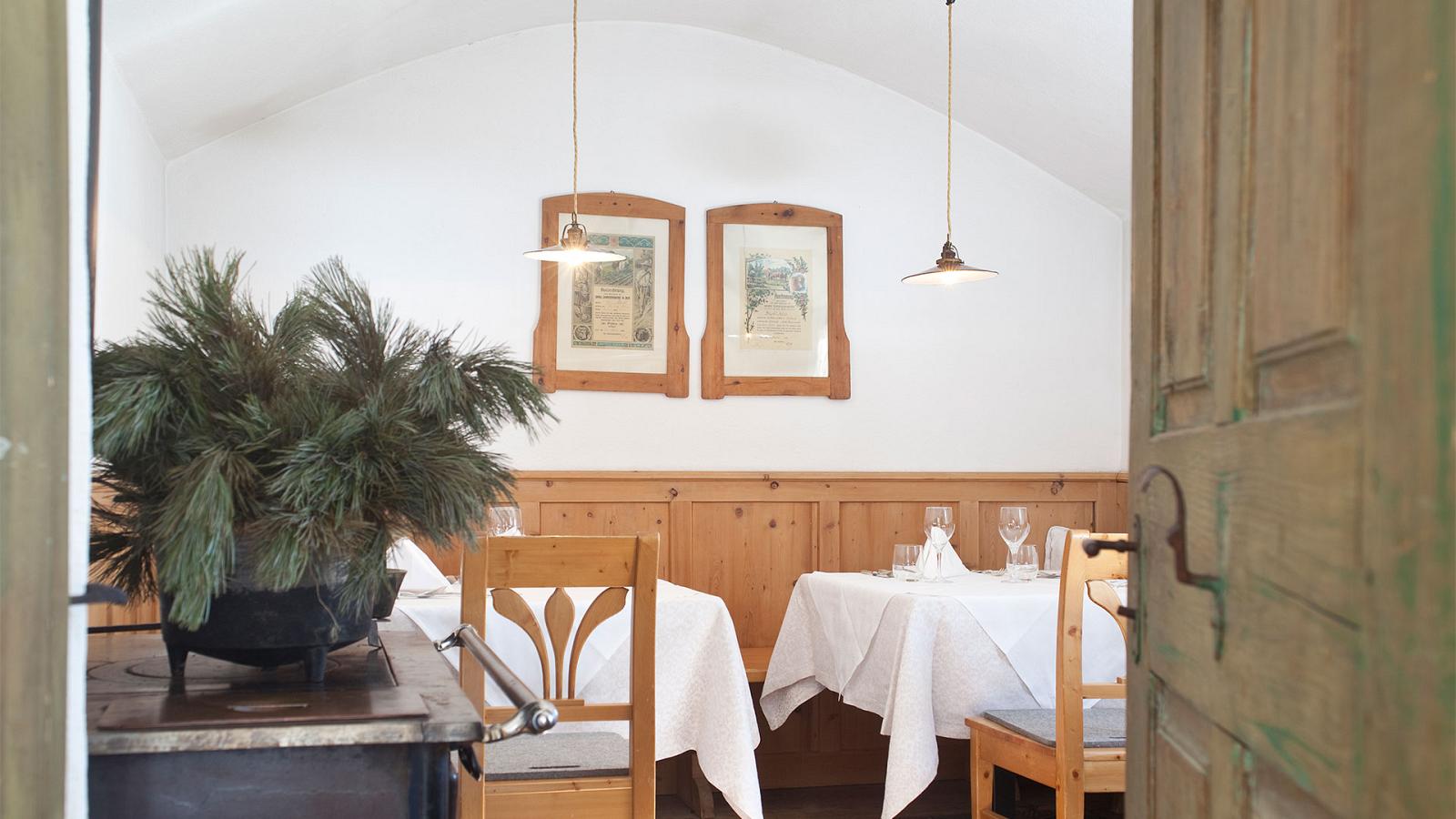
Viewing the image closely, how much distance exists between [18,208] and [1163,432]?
3.37ft

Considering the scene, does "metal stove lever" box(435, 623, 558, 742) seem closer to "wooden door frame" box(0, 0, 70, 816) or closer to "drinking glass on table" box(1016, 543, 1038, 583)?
"wooden door frame" box(0, 0, 70, 816)

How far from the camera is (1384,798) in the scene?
0.75 metres

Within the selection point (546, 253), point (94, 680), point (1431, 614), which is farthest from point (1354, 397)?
point (546, 253)

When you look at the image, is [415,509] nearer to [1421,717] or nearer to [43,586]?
[43,586]

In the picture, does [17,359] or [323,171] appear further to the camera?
[323,171]

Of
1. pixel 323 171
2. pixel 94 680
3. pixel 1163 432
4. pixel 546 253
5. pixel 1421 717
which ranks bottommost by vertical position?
pixel 94 680

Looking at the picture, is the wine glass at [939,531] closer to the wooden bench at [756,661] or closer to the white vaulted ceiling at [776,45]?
the wooden bench at [756,661]

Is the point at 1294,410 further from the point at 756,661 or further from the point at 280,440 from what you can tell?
the point at 756,661

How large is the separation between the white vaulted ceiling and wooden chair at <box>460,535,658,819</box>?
5.68 ft

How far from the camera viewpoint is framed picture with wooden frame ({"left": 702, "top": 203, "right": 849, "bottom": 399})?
4.61 metres

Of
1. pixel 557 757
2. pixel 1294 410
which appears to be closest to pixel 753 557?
pixel 557 757

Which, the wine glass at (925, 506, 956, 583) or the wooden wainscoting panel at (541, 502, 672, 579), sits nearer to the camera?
the wine glass at (925, 506, 956, 583)

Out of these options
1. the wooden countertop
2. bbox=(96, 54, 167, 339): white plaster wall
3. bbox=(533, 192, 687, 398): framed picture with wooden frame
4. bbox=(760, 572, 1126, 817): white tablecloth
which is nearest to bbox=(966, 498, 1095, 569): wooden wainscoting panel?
bbox=(533, 192, 687, 398): framed picture with wooden frame

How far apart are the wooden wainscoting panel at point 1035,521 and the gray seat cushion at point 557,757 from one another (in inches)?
92.6
